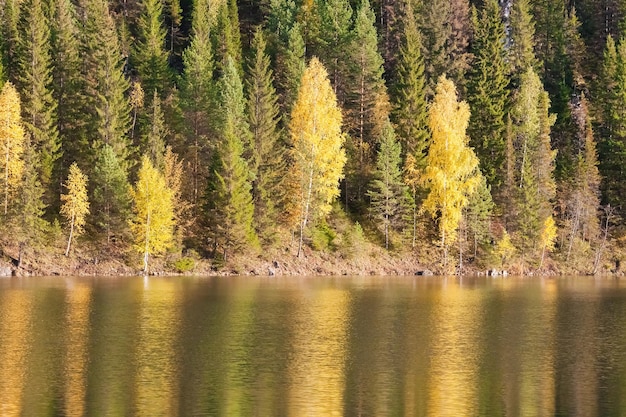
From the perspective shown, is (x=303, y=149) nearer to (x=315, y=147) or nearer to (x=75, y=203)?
(x=315, y=147)

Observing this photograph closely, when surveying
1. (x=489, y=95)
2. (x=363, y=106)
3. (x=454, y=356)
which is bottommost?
(x=454, y=356)

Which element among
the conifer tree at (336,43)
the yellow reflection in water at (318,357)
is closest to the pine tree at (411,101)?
the conifer tree at (336,43)

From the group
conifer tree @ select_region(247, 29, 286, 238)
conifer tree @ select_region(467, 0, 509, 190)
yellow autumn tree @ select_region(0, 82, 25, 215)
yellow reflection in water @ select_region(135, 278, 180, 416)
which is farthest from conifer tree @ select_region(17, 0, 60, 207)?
conifer tree @ select_region(467, 0, 509, 190)

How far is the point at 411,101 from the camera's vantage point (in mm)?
109375

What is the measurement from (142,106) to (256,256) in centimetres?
2648

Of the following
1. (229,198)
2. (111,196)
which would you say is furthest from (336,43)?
(111,196)

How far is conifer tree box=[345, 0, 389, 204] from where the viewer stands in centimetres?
10862

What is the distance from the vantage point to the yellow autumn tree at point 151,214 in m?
92.8

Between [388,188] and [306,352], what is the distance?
57155 mm

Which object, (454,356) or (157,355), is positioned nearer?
(157,355)

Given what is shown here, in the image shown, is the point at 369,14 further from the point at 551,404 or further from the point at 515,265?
the point at 551,404

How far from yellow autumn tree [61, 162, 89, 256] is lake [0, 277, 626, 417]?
16.6m

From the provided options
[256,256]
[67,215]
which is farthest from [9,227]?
[256,256]

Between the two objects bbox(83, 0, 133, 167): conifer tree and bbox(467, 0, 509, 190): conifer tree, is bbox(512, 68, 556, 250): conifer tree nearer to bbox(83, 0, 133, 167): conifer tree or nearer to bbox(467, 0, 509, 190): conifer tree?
bbox(467, 0, 509, 190): conifer tree
